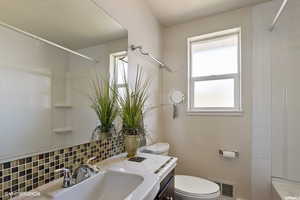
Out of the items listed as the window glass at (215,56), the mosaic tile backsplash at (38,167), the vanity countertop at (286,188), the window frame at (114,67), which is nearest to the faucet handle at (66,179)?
the mosaic tile backsplash at (38,167)

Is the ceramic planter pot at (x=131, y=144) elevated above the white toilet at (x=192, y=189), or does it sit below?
above

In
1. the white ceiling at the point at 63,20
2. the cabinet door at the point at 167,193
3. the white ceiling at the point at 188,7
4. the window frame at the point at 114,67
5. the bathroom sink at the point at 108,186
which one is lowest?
the cabinet door at the point at 167,193

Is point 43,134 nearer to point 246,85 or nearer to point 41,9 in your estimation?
point 41,9

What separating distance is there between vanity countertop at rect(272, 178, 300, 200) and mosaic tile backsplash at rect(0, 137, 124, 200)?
65.3 inches

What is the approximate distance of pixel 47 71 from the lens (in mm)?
886

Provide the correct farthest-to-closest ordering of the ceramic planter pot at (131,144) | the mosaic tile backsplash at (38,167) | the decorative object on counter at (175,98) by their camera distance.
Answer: the decorative object on counter at (175,98)
the ceramic planter pot at (131,144)
the mosaic tile backsplash at (38,167)

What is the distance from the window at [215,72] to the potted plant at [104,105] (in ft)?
3.82

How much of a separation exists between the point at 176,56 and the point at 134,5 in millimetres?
859

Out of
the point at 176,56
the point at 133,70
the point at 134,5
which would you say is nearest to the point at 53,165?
the point at 133,70

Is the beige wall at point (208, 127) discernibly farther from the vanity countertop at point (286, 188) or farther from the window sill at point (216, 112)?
the vanity countertop at point (286, 188)

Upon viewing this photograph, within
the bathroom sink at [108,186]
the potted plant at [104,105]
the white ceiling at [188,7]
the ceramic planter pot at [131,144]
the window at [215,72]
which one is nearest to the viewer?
the bathroom sink at [108,186]

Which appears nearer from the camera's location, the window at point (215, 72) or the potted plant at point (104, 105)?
the potted plant at point (104, 105)

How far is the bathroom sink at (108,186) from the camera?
845 millimetres

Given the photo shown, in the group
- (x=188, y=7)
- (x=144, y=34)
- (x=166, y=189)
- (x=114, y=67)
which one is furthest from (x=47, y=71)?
(x=188, y=7)
